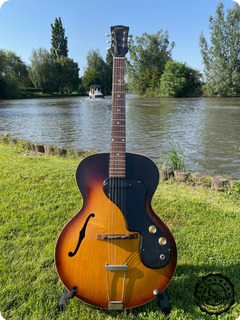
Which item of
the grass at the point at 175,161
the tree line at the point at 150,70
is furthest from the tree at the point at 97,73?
the grass at the point at 175,161

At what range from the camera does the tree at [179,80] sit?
132ft

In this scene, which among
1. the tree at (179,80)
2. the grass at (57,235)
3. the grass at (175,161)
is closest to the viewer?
the grass at (57,235)

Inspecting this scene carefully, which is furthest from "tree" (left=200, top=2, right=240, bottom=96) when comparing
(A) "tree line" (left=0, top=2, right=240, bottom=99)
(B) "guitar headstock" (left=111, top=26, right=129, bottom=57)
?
(B) "guitar headstock" (left=111, top=26, right=129, bottom=57)

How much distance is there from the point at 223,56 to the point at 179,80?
1161cm

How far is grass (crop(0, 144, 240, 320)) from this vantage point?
1.74 metres

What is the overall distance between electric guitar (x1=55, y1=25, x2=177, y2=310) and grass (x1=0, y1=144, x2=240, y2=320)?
26 cm

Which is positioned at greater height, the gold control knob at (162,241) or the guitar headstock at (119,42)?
the guitar headstock at (119,42)

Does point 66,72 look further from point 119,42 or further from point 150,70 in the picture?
point 119,42

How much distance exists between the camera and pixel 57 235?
2588mm

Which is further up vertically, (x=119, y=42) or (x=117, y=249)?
(x=119, y=42)

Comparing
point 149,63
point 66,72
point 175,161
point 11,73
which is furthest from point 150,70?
point 175,161

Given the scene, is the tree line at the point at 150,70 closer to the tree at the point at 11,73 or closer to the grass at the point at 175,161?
the tree at the point at 11,73

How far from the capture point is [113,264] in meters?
1.57

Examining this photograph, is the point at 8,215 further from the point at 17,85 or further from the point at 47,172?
the point at 17,85
